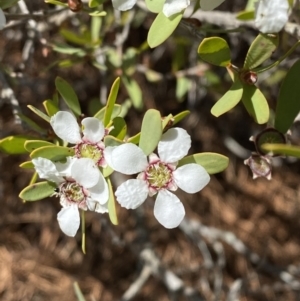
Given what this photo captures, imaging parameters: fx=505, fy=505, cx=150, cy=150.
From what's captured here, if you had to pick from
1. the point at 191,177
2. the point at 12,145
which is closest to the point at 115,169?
the point at 191,177

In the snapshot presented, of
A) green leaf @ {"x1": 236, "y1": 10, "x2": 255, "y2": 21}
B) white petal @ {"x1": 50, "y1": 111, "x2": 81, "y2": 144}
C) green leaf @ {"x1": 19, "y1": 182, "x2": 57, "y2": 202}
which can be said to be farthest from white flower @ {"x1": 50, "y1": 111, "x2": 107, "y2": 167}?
green leaf @ {"x1": 236, "y1": 10, "x2": 255, "y2": 21}

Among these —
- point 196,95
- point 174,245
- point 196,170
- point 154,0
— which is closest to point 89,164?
point 196,170

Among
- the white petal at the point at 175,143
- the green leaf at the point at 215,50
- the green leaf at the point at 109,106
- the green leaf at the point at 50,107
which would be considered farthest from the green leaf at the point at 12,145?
the green leaf at the point at 215,50

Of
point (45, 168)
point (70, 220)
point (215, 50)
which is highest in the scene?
point (215, 50)

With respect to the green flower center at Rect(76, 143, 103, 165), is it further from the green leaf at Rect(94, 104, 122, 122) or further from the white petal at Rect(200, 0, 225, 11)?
the white petal at Rect(200, 0, 225, 11)

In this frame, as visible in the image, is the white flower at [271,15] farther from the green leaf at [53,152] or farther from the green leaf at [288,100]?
the green leaf at [53,152]

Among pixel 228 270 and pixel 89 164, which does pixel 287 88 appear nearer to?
pixel 89 164

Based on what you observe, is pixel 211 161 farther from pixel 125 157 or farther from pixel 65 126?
pixel 65 126
